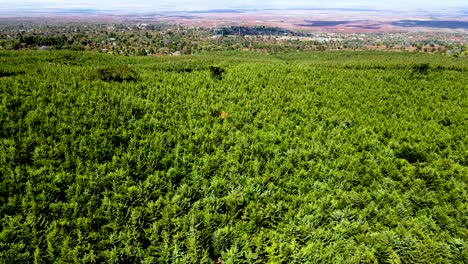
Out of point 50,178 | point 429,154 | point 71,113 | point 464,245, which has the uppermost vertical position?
point 71,113

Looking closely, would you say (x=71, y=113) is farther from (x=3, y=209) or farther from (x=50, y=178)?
(x=3, y=209)

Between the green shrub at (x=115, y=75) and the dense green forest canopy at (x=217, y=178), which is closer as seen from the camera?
the dense green forest canopy at (x=217, y=178)

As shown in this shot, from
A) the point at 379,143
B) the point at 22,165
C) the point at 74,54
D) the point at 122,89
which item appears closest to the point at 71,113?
the point at 22,165

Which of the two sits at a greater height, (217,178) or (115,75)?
(115,75)

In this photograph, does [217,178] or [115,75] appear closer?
[217,178]

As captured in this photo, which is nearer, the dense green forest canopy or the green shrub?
the dense green forest canopy

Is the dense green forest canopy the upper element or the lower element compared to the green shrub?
lower

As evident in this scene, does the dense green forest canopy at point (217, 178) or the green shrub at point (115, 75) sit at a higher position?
the green shrub at point (115, 75)

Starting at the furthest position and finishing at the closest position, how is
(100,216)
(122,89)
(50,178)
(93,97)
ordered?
(122,89) < (93,97) < (50,178) < (100,216)
